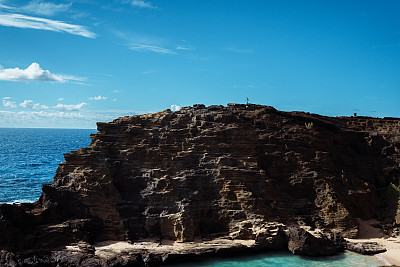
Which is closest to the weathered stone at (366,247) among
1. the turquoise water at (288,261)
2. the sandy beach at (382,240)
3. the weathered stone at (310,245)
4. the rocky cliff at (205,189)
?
the sandy beach at (382,240)

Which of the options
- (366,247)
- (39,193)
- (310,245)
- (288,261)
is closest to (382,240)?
(366,247)

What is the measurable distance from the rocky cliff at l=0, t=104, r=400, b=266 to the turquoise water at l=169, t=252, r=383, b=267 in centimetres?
96

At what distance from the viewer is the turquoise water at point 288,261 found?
3122 centimetres

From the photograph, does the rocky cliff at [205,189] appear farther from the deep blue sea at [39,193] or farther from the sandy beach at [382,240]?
the deep blue sea at [39,193]

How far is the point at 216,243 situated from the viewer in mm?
33938

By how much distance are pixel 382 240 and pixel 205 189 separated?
18.0 metres

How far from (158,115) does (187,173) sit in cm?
791

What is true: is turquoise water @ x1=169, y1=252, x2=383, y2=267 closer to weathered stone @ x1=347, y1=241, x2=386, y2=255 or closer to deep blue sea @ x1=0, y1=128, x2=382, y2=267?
deep blue sea @ x1=0, y1=128, x2=382, y2=267

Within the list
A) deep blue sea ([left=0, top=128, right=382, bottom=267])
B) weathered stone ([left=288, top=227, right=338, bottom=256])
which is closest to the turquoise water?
deep blue sea ([left=0, top=128, right=382, bottom=267])

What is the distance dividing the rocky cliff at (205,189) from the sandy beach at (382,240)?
1.03 metres

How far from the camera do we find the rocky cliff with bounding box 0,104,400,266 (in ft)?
111

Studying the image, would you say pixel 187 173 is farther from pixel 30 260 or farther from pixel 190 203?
pixel 30 260

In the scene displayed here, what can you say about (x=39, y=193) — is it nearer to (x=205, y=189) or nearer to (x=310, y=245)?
(x=205, y=189)

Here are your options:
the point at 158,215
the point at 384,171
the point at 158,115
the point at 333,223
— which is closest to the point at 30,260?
the point at 158,215
